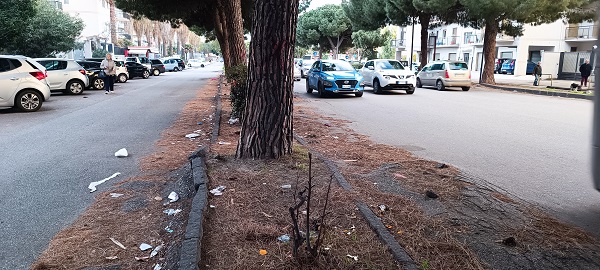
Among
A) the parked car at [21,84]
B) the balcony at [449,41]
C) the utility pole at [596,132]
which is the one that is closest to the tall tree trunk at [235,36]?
the parked car at [21,84]

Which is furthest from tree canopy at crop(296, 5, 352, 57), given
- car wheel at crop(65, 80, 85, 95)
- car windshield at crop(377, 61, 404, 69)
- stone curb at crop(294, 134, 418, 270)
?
stone curb at crop(294, 134, 418, 270)

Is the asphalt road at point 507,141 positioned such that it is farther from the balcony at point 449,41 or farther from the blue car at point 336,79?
the balcony at point 449,41

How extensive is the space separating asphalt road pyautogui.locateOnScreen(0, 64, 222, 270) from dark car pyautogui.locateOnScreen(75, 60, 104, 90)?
8.25 m

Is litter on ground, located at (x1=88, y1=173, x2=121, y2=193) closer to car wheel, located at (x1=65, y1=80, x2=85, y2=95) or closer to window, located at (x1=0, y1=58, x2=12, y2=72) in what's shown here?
window, located at (x1=0, y1=58, x2=12, y2=72)

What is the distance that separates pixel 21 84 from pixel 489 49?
23.9 metres

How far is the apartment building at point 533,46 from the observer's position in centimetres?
3459

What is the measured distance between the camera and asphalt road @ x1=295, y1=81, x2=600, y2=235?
533 centimetres

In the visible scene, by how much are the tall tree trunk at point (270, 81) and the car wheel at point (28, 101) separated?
9.53 metres

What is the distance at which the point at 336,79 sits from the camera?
17922 millimetres

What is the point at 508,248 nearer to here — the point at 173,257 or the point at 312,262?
the point at 312,262

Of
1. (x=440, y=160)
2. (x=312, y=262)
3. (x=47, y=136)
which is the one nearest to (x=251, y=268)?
(x=312, y=262)

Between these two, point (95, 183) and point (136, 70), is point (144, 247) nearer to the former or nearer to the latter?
point (95, 183)

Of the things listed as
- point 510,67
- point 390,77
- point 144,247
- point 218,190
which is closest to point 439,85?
point 390,77

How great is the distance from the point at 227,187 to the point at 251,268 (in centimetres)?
190
